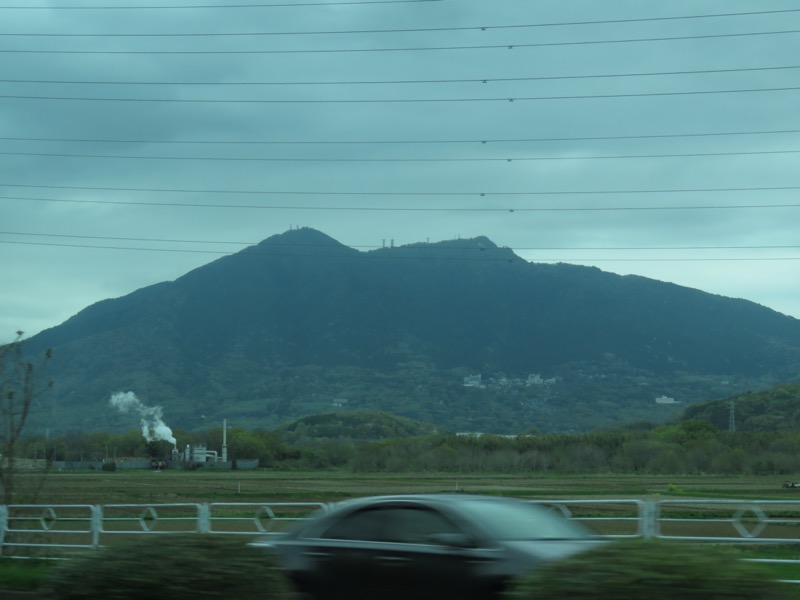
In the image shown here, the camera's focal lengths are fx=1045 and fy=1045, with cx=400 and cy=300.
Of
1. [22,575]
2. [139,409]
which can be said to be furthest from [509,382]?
[22,575]

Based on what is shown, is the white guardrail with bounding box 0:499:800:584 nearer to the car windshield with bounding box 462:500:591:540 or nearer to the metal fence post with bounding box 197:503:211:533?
the metal fence post with bounding box 197:503:211:533

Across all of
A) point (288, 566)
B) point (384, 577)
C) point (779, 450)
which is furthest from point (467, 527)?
point (779, 450)

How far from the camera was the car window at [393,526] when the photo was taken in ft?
35.8

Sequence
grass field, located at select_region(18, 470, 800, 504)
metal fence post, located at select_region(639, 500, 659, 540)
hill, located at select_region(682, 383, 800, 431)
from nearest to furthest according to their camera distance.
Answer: metal fence post, located at select_region(639, 500, 659, 540), grass field, located at select_region(18, 470, 800, 504), hill, located at select_region(682, 383, 800, 431)

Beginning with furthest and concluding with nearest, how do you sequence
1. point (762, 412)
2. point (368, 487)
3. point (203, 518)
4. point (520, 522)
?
1. point (762, 412)
2. point (368, 487)
3. point (203, 518)
4. point (520, 522)

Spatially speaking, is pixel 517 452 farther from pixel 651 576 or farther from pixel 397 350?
pixel 397 350

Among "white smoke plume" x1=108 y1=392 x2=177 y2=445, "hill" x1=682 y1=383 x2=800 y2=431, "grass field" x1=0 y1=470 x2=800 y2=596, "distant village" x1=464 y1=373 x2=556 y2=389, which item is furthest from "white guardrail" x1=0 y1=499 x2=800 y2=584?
"distant village" x1=464 y1=373 x2=556 y2=389

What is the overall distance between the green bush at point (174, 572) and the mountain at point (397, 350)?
12453 centimetres

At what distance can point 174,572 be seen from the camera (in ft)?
30.2

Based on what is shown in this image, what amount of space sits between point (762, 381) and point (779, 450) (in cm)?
10767

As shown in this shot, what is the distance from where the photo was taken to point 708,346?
190 meters

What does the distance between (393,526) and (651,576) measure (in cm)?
454

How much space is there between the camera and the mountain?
A: 151750 mm

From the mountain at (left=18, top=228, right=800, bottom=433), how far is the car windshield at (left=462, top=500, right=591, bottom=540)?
123744mm
